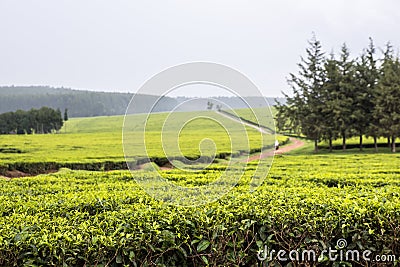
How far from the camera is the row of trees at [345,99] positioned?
2559 cm

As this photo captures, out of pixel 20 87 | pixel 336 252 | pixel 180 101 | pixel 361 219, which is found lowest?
pixel 336 252

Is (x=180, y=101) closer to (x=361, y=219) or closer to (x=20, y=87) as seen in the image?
(x=361, y=219)

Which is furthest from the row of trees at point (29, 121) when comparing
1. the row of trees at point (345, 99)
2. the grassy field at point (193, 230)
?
the grassy field at point (193, 230)

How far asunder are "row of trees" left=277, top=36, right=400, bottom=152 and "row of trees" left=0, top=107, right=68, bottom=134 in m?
46.8

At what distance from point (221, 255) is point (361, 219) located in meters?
1.52

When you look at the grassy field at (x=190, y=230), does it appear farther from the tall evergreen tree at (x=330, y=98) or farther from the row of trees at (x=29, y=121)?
the row of trees at (x=29, y=121)

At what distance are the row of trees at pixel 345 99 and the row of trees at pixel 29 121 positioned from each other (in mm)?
46784

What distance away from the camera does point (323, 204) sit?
172 inches

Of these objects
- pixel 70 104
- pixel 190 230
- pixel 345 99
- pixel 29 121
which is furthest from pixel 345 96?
pixel 70 104

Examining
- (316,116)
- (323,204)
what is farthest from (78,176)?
(316,116)

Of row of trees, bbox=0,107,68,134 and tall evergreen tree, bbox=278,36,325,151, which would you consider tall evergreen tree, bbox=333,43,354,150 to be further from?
row of trees, bbox=0,107,68,134

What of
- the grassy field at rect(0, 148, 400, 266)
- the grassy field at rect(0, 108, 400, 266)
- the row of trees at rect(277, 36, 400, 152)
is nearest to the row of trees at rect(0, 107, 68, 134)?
the row of trees at rect(277, 36, 400, 152)

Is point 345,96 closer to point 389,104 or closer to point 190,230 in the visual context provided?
point 389,104

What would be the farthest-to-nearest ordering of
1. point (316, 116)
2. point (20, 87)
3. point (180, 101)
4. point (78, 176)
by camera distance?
point (20, 87), point (316, 116), point (78, 176), point (180, 101)
